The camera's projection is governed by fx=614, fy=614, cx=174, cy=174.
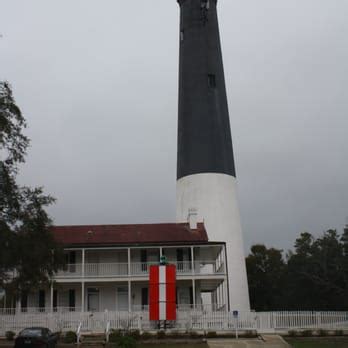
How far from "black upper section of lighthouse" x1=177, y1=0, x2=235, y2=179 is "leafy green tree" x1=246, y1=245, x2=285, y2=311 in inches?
760

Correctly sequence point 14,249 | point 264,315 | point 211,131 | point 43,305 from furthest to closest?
1. point 211,131
2. point 43,305
3. point 264,315
4. point 14,249

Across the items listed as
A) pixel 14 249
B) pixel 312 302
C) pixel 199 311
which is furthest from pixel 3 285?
pixel 312 302

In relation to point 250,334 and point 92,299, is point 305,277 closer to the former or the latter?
point 92,299

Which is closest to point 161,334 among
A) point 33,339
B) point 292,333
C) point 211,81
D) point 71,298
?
point 292,333

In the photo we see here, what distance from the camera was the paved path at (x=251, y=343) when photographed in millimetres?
24812

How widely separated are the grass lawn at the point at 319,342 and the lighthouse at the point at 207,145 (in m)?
10.2

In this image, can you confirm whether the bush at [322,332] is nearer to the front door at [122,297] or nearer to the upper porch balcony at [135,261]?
the upper porch balcony at [135,261]

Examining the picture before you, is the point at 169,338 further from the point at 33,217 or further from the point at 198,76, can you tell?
the point at 198,76

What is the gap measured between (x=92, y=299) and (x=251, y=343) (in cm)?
1432

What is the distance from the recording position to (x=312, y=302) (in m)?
48.8

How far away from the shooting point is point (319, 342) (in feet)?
86.7

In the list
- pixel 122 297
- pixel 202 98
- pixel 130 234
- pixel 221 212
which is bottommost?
pixel 122 297

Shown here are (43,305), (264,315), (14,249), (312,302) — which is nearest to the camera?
(14,249)

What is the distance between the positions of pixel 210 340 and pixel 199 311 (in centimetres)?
395
